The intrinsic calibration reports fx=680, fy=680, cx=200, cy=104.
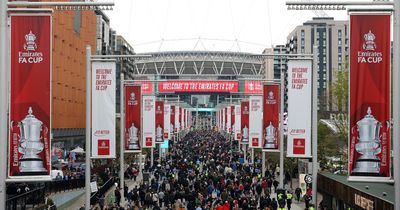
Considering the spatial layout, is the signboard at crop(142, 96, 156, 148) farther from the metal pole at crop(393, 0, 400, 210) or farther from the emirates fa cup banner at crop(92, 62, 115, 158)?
the metal pole at crop(393, 0, 400, 210)

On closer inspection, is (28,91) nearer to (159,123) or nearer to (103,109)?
(103,109)

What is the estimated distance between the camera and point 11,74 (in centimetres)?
1368

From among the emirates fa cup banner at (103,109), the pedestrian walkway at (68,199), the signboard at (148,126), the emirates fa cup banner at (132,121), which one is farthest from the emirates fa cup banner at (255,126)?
the emirates fa cup banner at (103,109)

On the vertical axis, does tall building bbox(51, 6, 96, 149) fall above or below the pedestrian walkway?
above

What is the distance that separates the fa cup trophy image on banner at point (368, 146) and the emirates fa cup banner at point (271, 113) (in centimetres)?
1810

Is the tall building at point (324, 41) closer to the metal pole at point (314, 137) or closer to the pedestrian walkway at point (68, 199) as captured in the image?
the pedestrian walkway at point (68, 199)

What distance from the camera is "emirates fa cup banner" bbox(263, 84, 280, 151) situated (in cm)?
3153

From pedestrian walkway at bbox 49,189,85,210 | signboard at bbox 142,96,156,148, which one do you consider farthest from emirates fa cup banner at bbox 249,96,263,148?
pedestrian walkway at bbox 49,189,85,210

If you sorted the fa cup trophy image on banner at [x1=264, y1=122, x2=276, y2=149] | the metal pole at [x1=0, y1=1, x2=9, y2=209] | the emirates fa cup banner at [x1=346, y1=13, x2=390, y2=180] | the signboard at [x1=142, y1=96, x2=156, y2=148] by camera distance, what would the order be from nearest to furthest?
the emirates fa cup banner at [x1=346, y1=13, x2=390, y2=180]
the metal pole at [x1=0, y1=1, x2=9, y2=209]
the fa cup trophy image on banner at [x1=264, y1=122, x2=276, y2=149]
the signboard at [x1=142, y1=96, x2=156, y2=148]

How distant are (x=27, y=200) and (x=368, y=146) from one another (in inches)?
715

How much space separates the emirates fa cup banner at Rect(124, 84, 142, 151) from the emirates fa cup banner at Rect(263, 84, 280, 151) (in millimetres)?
5904

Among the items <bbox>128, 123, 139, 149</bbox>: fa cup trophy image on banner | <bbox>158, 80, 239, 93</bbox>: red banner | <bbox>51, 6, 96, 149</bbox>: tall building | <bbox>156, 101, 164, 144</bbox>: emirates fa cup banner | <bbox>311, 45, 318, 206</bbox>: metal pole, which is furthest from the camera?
<bbox>158, 80, 239, 93</bbox>: red banner

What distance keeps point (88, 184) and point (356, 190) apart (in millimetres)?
8948

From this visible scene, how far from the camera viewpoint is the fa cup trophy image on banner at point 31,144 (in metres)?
13.8
